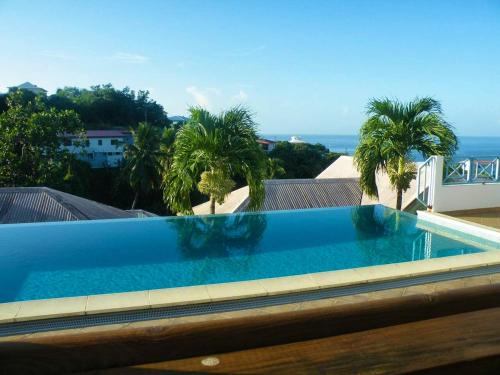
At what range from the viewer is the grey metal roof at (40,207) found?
1061cm

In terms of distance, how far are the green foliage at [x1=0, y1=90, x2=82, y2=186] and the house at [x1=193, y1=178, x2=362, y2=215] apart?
40.8ft

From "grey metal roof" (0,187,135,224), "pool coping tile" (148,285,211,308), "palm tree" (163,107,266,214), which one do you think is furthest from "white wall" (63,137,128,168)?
"pool coping tile" (148,285,211,308)

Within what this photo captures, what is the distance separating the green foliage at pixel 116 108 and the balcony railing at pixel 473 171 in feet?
146

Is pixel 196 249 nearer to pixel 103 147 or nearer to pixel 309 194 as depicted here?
pixel 309 194

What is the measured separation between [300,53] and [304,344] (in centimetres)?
2292

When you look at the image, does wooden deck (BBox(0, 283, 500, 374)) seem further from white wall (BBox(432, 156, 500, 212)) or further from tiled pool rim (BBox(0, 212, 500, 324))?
white wall (BBox(432, 156, 500, 212))

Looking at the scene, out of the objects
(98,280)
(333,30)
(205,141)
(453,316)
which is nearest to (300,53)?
(333,30)

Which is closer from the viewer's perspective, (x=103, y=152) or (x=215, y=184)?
(x=215, y=184)

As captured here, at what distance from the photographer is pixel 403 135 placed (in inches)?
404

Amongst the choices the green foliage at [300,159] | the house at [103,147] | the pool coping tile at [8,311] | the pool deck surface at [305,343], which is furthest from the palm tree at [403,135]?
the house at [103,147]

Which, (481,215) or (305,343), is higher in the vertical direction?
(305,343)

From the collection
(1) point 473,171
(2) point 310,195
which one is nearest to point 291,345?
(1) point 473,171

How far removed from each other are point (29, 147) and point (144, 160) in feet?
35.0

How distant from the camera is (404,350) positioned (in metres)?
0.71
